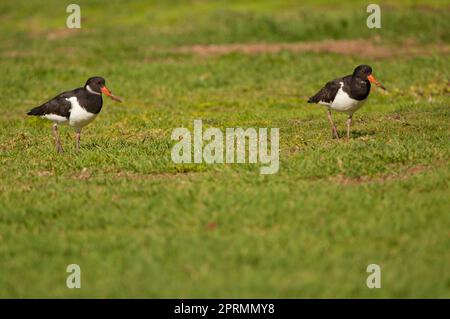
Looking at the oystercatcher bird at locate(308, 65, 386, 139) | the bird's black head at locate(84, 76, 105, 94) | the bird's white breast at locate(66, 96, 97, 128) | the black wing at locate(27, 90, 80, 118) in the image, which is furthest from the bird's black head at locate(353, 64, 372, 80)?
the black wing at locate(27, 90, 80, 118)

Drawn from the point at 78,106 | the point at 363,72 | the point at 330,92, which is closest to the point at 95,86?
the point at 78,106

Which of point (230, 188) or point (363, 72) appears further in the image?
point (363, 72)

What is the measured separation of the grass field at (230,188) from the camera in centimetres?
→ 898

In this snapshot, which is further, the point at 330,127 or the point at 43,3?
the point at 43,3

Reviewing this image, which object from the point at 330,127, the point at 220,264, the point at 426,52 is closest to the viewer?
the point at 220,264

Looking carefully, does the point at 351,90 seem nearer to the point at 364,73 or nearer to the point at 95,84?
the point at 364,73

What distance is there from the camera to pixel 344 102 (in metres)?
15.3

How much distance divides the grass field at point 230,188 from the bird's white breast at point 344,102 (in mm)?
618

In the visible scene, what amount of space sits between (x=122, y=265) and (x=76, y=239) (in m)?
1.11

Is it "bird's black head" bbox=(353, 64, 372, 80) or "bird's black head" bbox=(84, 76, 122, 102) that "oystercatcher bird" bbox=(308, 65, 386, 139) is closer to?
"bird's black head" bbox=(353, 64, 372, 80)

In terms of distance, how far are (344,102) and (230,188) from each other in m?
4.39

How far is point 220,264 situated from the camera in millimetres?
9148
